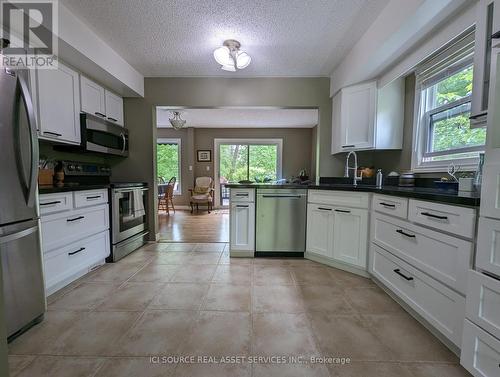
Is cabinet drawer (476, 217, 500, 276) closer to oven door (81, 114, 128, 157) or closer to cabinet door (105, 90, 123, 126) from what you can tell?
oven door (81, 114, 128, 157)

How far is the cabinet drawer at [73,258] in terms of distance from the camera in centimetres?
180

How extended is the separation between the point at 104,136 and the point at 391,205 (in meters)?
3.08

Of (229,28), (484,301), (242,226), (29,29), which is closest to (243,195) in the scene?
(242,226)

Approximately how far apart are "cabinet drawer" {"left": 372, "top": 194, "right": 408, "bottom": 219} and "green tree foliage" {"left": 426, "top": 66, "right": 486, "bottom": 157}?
79 centimetres

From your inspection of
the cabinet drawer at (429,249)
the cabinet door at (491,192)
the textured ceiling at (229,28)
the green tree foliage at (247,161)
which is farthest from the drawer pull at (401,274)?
the green tree foliage at (247,161)

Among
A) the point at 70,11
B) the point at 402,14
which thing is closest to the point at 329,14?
the point at 402,14

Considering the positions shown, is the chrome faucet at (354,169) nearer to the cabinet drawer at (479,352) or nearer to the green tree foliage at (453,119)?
the green tree foliage at (453,119)

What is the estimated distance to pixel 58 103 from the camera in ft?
7.14

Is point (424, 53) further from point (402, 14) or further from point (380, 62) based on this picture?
point (402, 14)

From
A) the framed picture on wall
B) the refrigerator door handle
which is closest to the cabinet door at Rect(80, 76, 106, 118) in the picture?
the refrigerator door handle

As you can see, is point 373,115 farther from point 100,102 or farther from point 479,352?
point 100,102

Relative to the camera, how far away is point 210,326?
148cm

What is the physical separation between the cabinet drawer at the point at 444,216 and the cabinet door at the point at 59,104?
3023 millimetres

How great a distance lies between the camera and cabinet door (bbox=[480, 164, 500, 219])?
99cm
